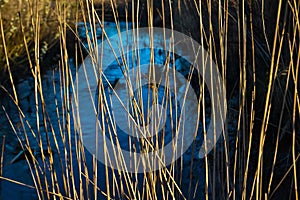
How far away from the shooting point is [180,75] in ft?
10.8

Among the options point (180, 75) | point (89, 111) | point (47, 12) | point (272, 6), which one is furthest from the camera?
point (47, 12)

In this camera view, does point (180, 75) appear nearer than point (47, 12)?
Yes

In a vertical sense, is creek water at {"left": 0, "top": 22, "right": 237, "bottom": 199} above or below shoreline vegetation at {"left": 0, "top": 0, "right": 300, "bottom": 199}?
below

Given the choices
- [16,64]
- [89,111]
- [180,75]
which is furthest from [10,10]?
[180,75]

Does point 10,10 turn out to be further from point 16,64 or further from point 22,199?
point 22,199

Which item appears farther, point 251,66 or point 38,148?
point 38,148

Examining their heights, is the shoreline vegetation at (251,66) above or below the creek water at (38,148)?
above

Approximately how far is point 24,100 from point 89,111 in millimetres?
621

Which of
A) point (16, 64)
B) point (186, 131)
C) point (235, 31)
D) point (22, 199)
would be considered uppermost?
point (235, 31)

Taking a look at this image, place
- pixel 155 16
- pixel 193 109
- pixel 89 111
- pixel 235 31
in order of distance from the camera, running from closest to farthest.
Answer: pixel 235 31, pixel 193 109, pixel 89 111, pixel 155 16

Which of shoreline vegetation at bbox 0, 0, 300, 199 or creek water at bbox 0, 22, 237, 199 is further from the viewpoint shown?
creek water at bbox 0, 22, 237, 199

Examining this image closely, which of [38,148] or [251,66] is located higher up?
[251,66]

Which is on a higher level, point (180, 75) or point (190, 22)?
point (190, 22)

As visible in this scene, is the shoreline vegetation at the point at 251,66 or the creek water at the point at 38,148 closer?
the shoreline vegetation at the point at 251,66
